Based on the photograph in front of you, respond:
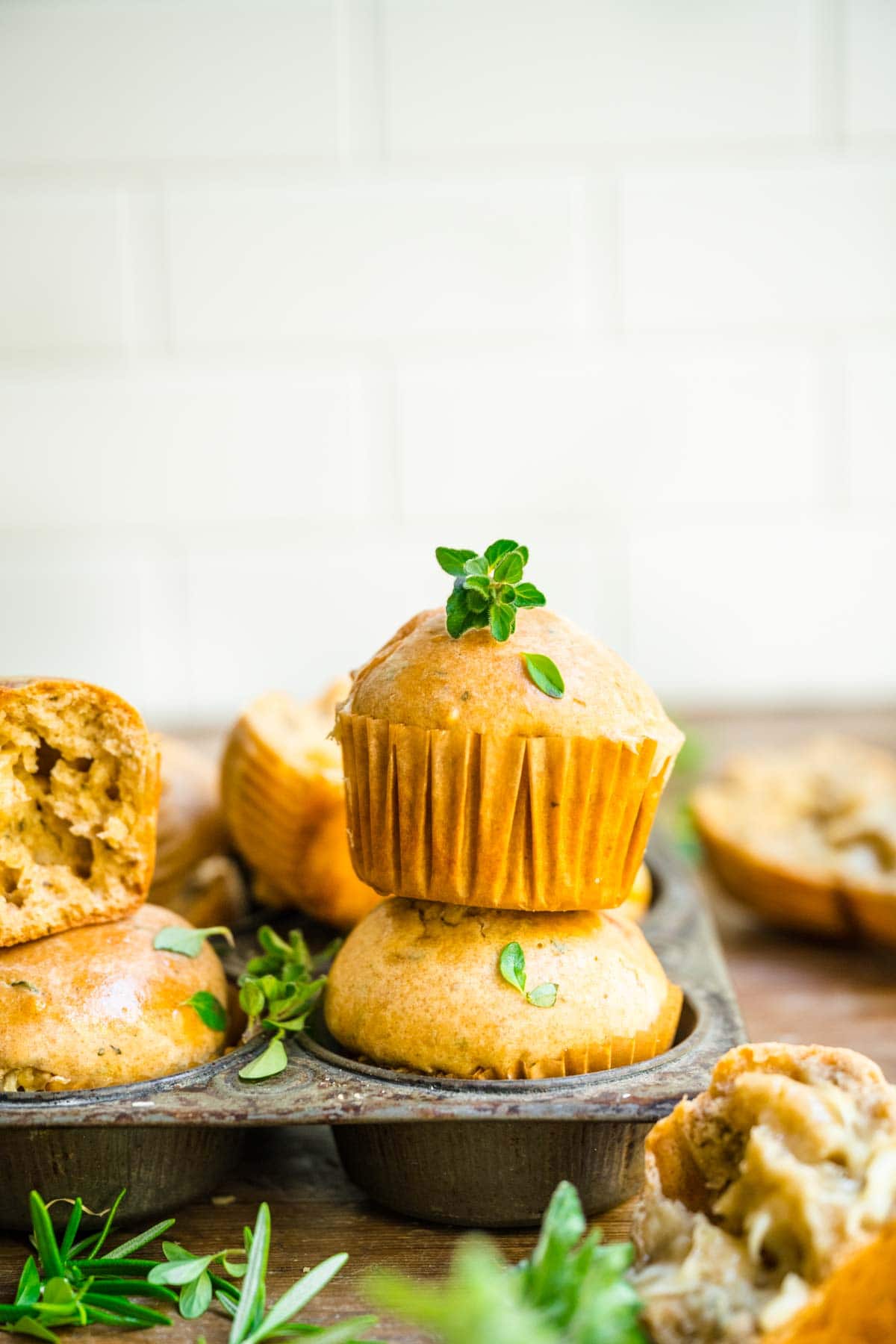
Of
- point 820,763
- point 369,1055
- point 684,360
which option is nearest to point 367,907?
point 369,1055

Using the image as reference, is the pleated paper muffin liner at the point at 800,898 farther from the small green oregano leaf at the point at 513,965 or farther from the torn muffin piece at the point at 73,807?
the torn muffin piece at the point at 73,807

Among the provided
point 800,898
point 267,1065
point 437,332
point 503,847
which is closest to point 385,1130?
point 267,1065

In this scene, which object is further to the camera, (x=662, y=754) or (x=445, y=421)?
(x=445, y=421)

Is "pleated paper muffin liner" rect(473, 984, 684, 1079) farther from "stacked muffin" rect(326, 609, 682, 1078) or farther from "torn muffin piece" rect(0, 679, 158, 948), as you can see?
"torn muffin piece" rect(0, 679, 158, 948)

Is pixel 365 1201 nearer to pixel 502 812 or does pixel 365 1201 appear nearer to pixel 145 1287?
pixel 145 1287

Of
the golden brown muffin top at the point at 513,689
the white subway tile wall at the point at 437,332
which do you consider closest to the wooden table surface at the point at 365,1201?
the golden brown muffin top at the point at 513,689

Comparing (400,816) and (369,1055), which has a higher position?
(400,816)

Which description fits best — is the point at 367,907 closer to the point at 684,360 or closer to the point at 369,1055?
the point at 369,1055
